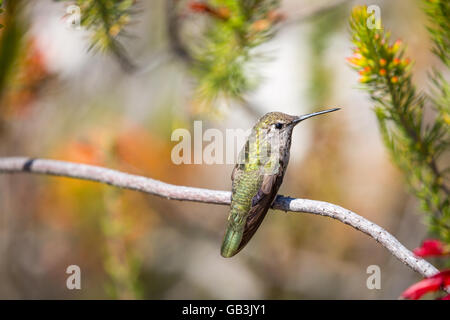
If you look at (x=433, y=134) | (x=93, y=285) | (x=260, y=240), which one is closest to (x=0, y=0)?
(x=433, y=134)

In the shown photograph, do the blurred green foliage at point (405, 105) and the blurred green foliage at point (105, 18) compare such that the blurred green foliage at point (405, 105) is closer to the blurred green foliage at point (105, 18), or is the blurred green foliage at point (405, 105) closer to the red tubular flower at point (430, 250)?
the red tubular flower at point (430, 250)

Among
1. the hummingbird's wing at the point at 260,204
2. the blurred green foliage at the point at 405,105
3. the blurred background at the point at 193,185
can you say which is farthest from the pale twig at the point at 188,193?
the blurred background at the point at 193,185

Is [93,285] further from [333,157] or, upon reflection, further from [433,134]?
[433,134]

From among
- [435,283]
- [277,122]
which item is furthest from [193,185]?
[435,283]

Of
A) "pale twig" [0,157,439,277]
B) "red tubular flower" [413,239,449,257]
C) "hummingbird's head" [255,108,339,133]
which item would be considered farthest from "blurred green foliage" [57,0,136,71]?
"red tubular flower" [413,239,449,257]

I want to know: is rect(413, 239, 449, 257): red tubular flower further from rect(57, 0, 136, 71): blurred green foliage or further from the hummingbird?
rect(57, 0, 136, 71): blurred green foliage

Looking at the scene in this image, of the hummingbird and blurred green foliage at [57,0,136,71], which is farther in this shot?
the hummingbird
